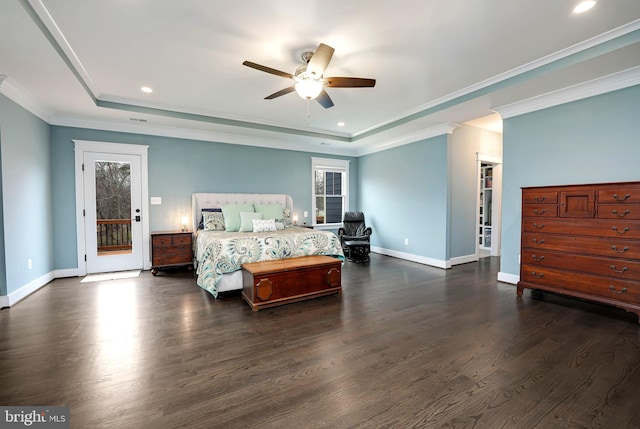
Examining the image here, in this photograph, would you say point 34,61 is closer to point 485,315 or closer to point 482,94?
point 482,94

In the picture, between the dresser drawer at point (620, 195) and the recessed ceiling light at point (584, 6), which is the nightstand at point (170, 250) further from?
the dresser drawer at point (620, 195)

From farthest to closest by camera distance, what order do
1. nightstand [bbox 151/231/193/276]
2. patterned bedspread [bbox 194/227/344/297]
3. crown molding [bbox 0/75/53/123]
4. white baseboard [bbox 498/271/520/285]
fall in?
1. nightstand [bbox 151/231/193/276]
2. white baseboard [bbox 498/271/520/285]
3. patterned bedspread [bbox 194/227/344/297]
4. crown molding [bbox 0/75/53/123]

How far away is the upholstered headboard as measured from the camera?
5.23 meters

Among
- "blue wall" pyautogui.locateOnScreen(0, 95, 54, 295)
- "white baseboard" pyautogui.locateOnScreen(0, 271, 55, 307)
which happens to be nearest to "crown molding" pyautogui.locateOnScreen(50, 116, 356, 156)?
"blue wall" pyautogui.locateOnScreen(0, 95, 54, 295)

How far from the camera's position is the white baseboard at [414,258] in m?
5.09

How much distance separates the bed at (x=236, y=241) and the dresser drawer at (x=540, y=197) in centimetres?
258

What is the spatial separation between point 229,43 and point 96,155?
355cm

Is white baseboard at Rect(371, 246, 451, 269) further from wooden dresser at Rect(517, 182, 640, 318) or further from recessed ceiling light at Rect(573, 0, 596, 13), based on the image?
recessed ceiling light at Rect(573, 0, 596, 13)

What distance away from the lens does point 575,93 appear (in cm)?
337

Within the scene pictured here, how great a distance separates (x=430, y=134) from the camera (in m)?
5.25

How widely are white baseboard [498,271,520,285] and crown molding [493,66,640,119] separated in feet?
7.91

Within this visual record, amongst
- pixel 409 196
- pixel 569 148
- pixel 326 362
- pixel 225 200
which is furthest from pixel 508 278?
pixel 225 200

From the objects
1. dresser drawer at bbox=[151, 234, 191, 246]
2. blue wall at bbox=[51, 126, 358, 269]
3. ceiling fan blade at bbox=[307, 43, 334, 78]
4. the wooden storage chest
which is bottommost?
the wooden storage chest

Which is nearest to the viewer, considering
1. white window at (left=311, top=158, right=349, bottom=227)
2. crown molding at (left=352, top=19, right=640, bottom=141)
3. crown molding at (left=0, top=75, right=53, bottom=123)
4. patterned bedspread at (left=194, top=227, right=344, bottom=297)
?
crown molding at (left=352, top=19, right=640, bottom=141)
